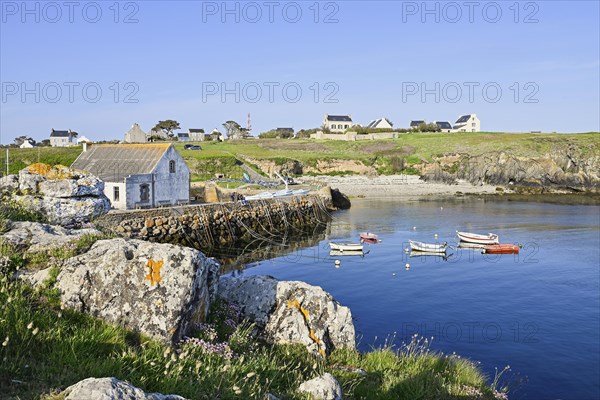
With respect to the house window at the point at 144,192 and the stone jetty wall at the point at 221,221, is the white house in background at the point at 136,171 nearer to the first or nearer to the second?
the house window at the point at 144,192

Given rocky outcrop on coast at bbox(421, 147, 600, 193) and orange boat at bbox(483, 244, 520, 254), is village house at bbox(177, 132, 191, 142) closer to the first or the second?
rocky outcrop on coast at bbox(421, 147, 600, 193)

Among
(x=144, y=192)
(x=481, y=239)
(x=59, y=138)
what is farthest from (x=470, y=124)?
(x=144, y=192)

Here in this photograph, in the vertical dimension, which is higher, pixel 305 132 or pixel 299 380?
pixel 305 132

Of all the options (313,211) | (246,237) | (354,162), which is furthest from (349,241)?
(354,162)

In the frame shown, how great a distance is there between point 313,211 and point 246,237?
16.8 metres

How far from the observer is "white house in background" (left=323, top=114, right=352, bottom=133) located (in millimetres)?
179875

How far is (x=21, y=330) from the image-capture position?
22.2ft

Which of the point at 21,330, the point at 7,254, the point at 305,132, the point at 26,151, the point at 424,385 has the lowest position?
the point at 424,385

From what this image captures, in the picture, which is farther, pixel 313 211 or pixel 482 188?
pixel 482 188

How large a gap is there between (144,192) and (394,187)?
65040 mm

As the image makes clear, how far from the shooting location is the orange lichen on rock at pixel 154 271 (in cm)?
848

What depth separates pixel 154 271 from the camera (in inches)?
336

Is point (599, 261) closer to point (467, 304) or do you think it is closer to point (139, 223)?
point (467, 304)

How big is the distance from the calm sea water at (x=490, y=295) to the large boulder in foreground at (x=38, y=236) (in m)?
11.7
